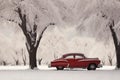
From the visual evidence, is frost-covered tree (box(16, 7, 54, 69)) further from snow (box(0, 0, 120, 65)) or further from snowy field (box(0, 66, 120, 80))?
snowy field (box(0, 66, 120, 80))

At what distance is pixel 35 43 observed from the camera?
4088 centimetres

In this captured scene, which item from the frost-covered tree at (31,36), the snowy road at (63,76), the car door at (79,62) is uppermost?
the frost-covered tree at (31,36)

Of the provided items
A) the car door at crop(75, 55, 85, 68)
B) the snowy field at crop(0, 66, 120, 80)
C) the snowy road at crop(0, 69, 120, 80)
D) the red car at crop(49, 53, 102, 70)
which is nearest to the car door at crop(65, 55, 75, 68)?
the red car at crop(49, 53, 102, 70)

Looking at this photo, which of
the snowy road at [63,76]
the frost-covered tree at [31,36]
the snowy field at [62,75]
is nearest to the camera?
the snowy road at [63,76]

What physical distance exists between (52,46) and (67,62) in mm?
55182

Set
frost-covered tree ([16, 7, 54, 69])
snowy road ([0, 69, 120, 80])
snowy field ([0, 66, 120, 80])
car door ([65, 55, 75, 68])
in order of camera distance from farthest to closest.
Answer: frost-covered tree ([16, 7, 54, 69])
car door ([65, 55, 75, 68])
snowy field ([0, 66, 120, 80])
snowy road ([0, 69, 120, 80])

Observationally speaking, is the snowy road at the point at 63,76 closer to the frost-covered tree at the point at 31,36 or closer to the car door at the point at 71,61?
the car door at the point at 71,61

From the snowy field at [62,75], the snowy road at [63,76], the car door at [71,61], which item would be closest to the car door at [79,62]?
the car door at [71,61]

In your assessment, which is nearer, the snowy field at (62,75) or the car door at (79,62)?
the snowy field at (62,75)

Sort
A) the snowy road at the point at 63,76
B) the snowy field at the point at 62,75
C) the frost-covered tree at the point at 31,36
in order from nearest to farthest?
the snowy road at the point at 63,76
the snowy field at the point at 62,75
the frost-covered tree at the point at 31,36

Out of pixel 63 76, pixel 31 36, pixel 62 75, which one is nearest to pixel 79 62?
pixel 31 36

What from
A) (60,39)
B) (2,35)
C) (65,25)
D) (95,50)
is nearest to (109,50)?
(95,50)

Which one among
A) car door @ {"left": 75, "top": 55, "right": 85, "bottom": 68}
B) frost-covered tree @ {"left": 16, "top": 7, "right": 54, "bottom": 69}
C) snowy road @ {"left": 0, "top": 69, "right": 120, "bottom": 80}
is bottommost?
snowy road @ {"left": 0, "top": 69, "right": 120, "bottom": 80}

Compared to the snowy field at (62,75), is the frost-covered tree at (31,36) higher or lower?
higher
